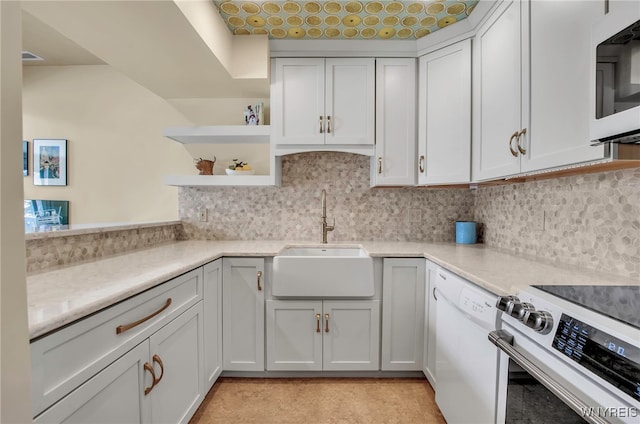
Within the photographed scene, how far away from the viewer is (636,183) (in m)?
1.11

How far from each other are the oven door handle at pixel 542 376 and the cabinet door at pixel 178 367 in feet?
4.04

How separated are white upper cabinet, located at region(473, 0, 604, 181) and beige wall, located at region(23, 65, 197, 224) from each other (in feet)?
7.62

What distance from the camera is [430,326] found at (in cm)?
175

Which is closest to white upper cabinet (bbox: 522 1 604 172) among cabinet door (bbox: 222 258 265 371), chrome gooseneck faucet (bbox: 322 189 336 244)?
chrome gooseneck faucet (bbox: 322 189 336 244)

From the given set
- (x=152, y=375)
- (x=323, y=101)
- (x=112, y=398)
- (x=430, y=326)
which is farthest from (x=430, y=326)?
(x=323, y=101)

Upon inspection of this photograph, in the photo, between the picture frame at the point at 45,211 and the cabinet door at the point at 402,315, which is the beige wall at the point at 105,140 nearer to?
the picture frame at the point at 45,211

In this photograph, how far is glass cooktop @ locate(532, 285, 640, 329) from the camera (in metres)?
0.66

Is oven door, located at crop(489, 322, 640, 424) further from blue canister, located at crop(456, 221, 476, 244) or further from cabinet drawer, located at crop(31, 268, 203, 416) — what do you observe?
blue canister, located at crop(456, 221, 476, 244)

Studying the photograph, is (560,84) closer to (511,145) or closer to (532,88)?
(532,88)

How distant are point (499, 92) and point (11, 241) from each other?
1.90 meters

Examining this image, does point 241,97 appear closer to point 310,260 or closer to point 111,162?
point 111,162

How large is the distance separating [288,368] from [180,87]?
87.0 inches

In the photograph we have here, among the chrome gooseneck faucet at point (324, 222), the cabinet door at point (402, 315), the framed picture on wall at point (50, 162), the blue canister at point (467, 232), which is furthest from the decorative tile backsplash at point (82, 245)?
the blue canister at point (467, 232)

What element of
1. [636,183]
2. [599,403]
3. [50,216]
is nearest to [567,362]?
[599,403]
